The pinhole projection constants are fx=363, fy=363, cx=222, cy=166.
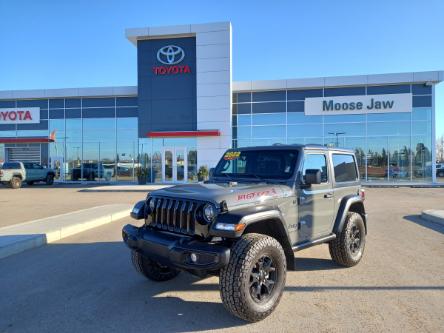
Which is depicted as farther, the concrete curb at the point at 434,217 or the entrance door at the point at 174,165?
the entrance door at the point at 174,165

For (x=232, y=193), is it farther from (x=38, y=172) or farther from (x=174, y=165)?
(x=38, y=172)

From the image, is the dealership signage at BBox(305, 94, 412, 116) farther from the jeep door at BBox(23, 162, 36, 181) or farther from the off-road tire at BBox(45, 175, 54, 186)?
the jeep door at BBox(23, 162, 36, 181)

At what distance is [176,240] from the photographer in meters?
4.05

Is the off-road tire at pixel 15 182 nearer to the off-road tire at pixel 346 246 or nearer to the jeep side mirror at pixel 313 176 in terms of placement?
the off-road tire at pixel 346 246

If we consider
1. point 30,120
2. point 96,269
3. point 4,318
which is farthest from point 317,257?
point 30,120

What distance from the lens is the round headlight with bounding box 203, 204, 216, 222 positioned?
3947mm

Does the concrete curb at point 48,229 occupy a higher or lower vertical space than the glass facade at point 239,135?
lower

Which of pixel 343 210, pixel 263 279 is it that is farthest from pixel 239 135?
pixel 263 279

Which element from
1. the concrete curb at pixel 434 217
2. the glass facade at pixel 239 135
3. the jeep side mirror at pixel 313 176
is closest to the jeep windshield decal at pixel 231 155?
the jeep side mirror at pixel 313 176

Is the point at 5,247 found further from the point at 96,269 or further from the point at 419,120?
the point at 419,120

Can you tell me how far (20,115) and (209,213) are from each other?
33188mm

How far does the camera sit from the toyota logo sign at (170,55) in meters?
27.7

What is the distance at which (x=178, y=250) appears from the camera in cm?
384

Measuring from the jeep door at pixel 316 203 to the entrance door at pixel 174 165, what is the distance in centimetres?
2323
